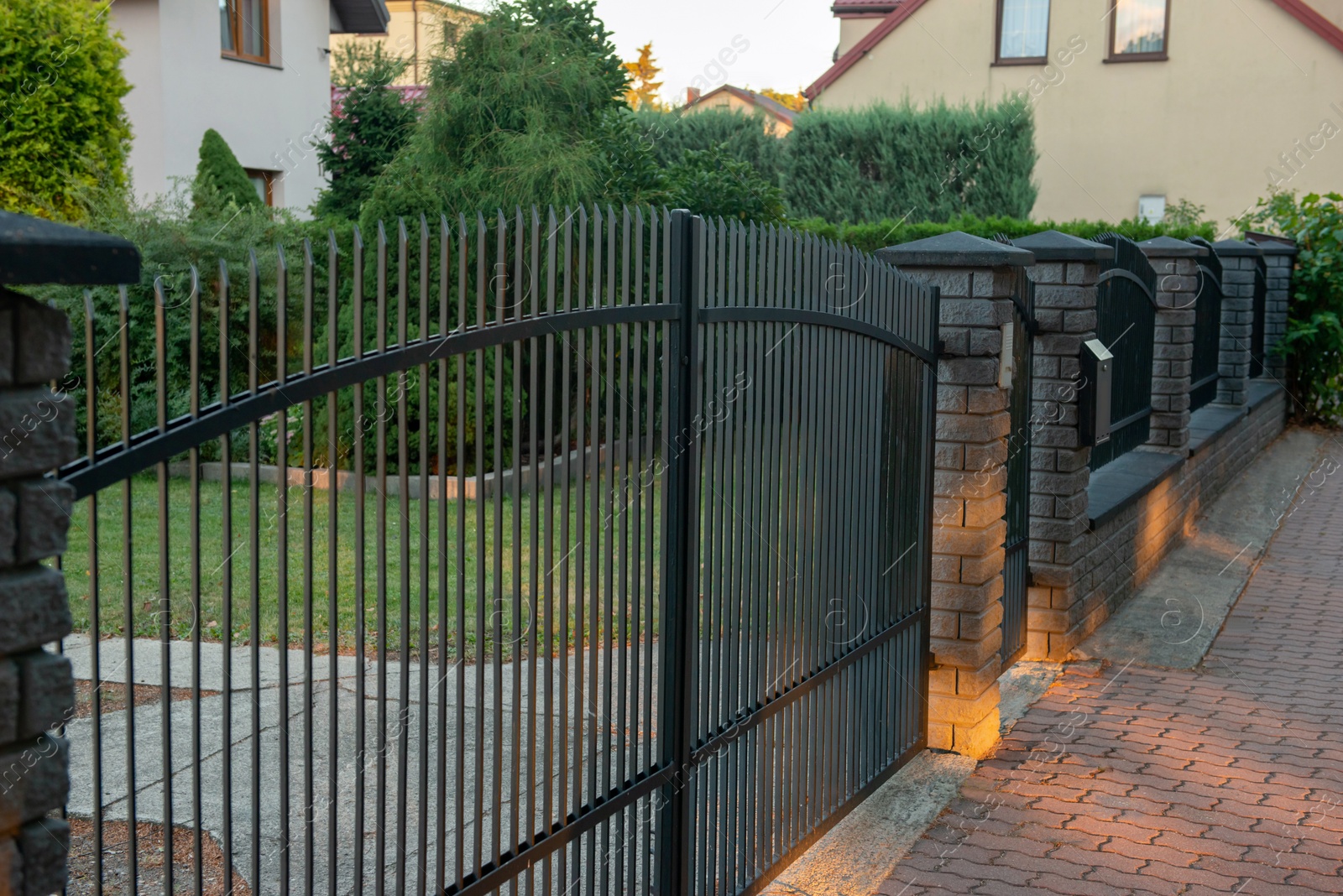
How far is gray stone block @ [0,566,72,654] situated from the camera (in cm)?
168

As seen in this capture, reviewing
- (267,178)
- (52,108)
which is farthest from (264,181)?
(52,108)

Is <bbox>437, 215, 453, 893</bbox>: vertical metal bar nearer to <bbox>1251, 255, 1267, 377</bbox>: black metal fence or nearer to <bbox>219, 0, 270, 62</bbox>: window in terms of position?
<bbox>1251, 255, 1267, 377</bbox>: black metal fence

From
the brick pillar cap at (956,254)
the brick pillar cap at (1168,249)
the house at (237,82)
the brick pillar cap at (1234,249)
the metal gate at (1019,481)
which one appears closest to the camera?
the brick pillar cap at (956,254)

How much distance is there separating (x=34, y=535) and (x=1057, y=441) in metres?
6.03

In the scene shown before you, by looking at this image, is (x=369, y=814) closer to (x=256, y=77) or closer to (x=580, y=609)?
(x=580, y=609)

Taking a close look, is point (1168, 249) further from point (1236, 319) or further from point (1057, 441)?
point (1057, 441)

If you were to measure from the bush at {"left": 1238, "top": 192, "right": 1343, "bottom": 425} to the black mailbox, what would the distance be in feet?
31.4

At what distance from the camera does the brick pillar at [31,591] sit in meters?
1.67

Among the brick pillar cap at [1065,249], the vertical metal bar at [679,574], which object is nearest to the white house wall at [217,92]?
the brick pillar cap at [1065,249]

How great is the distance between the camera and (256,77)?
2048 cm

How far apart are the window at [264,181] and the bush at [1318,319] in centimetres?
1439

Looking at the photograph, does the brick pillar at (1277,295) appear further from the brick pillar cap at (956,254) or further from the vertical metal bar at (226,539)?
the vertical metal bar at (226,539)

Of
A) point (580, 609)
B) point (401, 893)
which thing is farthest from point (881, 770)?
point (401, 893)

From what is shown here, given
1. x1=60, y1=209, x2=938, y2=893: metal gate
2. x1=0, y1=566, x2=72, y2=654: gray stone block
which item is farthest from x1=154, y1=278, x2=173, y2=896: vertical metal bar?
x1=0, y1=566, x2=72, y2=654: gray stone block
